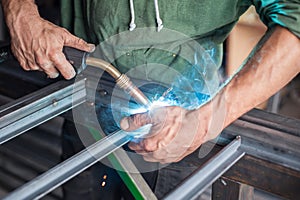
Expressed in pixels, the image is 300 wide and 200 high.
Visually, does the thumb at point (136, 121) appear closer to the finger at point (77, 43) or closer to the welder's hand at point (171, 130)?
the welder's hand at point (171, 130)

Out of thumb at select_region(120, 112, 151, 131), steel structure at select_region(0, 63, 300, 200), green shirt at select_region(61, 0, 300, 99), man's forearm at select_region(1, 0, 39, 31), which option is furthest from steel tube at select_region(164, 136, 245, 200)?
man's forearm at select_region(1, 0, 39, 31)

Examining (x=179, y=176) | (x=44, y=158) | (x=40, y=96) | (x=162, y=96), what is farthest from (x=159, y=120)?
(x=44, y=158)

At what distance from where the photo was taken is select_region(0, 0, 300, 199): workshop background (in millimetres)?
922

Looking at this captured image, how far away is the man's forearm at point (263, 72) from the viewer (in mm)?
708

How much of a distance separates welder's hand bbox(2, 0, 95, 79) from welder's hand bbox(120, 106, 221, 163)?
21cm

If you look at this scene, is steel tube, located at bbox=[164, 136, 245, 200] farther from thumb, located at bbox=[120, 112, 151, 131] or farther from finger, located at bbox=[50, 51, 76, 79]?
finger, located at bbox=[50, 51, 76, 79]

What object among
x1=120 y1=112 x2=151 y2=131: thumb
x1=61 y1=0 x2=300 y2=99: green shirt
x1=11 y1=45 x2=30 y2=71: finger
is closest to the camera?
x1=120 y1=112 x2=151 y2=131: thumb

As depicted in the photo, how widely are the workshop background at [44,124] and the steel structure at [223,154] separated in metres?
0.13

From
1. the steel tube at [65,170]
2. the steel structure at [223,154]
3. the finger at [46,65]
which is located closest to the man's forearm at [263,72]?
the steel structure at [223,154]

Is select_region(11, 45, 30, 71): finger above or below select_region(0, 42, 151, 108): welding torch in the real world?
below

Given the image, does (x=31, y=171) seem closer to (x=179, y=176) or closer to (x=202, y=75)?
(x=179, y=176)

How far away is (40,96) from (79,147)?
26 cm


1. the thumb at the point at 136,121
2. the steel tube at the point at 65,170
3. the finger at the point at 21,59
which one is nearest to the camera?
the steel tube at the point at 65,170

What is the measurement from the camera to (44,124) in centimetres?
142
